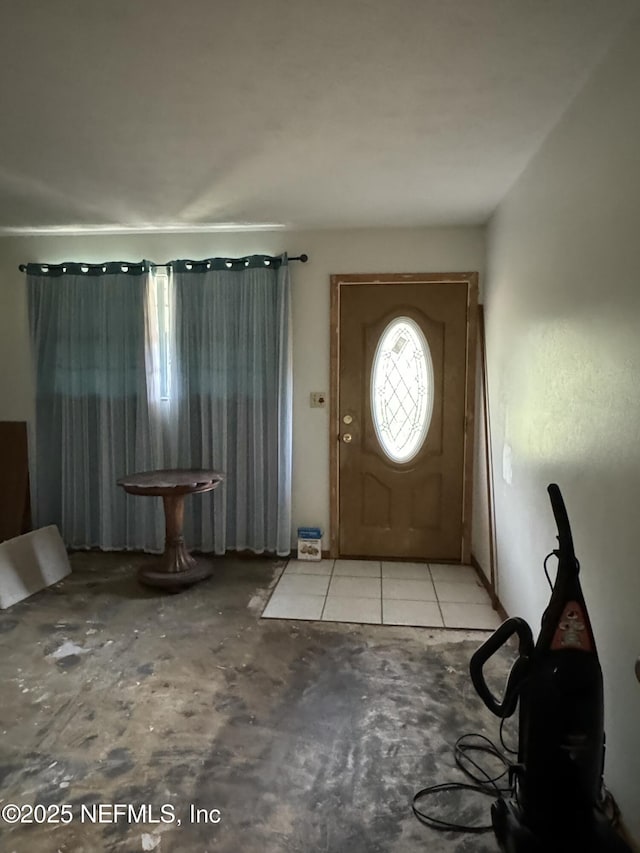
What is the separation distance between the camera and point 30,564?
134 inches

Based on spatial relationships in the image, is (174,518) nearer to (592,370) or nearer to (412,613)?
(412,613)

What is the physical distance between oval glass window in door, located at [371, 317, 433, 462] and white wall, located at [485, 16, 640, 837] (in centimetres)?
106

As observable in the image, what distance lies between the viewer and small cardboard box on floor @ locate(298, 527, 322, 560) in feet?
12.7

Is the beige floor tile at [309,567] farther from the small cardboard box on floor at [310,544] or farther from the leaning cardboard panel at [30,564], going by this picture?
the leaning cardboard panel at [30,564]

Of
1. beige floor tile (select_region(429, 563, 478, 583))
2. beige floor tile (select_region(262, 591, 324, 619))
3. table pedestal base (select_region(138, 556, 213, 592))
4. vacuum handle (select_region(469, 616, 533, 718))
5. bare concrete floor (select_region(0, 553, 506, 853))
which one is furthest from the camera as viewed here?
beige floor tile (select_region(429, 563, 478, 583))

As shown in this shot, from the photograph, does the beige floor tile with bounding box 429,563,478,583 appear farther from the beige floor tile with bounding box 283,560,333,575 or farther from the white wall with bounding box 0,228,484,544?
the white wall with bounding box 0,228,484,544

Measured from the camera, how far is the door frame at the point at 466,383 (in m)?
3.67

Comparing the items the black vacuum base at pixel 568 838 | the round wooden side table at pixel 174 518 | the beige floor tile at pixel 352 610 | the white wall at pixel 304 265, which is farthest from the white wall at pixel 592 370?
the round wooden side table at pixel 174 518

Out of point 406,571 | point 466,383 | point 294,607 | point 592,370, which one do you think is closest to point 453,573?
point 406,571

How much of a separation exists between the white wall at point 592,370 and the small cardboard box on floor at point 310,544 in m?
1.50

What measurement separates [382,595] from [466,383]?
5.04 feet

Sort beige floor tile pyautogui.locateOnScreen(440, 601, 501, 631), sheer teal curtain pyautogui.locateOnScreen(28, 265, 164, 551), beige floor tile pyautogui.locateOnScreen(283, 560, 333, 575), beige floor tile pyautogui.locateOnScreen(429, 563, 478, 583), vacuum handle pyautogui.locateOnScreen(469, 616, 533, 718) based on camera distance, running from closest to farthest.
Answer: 1. vacuum handle pyautogui.locateOnScreen(469, 616, 533, 718)
2. beige floor tile pyautogui.locateOnScreen(440, 601, 501, 631)
3. beige floor tile pyautogui.locateOnScreen(429, 563, 478, 583)
4. beige floor tile pyautogui.locateOnScreen(283, 560, 333, 575)
5. sheer teal curtain pyautogui.locateOnScreen(28, 265, 164, 551)

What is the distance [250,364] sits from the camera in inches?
149

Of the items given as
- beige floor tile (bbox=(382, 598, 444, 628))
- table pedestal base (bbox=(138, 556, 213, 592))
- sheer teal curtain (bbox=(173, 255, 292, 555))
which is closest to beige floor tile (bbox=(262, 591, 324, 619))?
beige floor tile (bbox=(382, 598, 444, 628))
